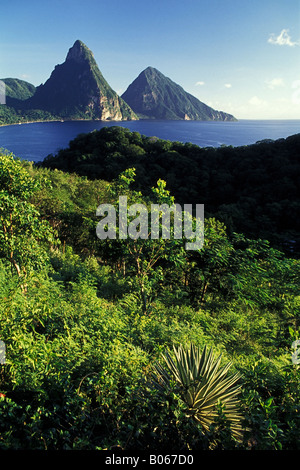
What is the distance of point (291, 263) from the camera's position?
10.0 m

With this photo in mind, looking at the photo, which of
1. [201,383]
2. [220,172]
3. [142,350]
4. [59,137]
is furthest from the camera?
[59,137]

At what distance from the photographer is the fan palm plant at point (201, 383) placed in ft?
12.1

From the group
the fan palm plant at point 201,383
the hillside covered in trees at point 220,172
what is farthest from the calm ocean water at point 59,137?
the fan palm plant at point 201,383

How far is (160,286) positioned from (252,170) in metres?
38.9

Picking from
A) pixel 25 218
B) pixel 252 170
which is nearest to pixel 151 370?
pixel 25 218

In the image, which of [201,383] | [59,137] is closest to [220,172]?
[201,383]

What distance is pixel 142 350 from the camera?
486 cm

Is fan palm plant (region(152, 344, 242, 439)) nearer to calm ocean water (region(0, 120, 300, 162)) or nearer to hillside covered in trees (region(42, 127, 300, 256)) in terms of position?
hillside covered in trees (region(42, 127, 300, 256))

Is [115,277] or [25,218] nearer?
[25,218]

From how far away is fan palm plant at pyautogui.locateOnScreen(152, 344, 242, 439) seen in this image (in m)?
3.70

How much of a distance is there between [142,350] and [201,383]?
126 cm

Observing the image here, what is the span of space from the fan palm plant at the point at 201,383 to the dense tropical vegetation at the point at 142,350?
0.07 ft

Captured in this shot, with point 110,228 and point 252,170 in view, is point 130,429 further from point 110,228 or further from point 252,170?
point 252,170

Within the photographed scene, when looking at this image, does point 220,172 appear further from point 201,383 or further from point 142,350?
point 201,383
